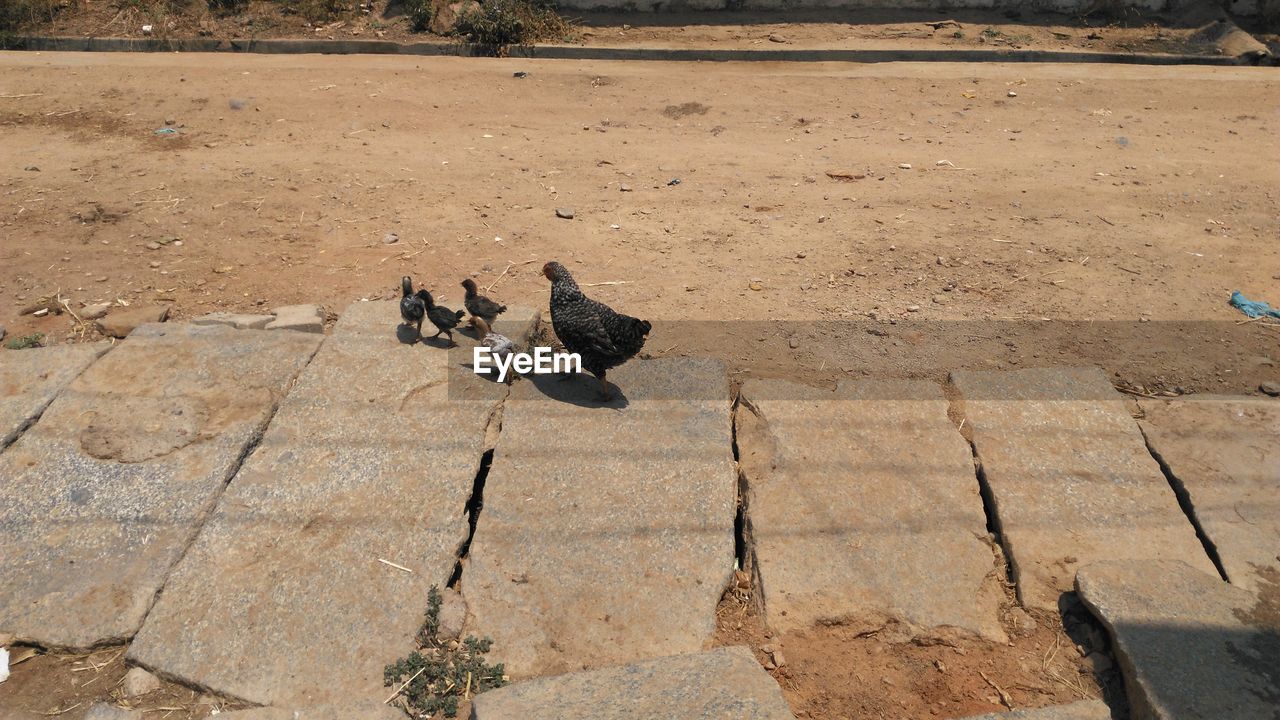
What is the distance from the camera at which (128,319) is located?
18.7 feet

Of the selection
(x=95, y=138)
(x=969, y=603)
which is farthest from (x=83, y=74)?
(x=969, y=603)

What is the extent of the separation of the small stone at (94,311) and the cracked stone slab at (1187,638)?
638 centimetres

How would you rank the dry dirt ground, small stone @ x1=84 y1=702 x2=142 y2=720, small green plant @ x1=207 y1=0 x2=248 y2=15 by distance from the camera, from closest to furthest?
small stone @ x1=84 y1=702 x2=142 y2=720 → the dry dirt ground → small green plant @ x1=207 y1=0 x2=248 y2=15

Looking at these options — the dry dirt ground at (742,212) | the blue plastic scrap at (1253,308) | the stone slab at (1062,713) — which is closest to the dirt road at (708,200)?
the dry dirt ground at (742,212)

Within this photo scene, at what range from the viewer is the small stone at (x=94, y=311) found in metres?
5.80

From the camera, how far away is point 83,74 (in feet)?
33.6

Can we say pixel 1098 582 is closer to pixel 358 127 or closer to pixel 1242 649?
pixel 1242 649

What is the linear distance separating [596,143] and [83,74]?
6729 mm

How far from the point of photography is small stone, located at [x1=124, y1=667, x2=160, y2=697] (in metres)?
3.57

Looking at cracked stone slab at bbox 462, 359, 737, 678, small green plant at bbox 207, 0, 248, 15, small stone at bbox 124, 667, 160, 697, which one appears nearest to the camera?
small stone at bbox 124, 667, 160, 697

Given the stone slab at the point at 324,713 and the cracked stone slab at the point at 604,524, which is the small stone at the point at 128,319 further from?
the stone slab at the point at 324,713

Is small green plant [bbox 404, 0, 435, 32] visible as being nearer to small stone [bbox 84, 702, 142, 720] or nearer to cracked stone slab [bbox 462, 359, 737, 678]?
cracked stone slab [bbox 462, 359, 737, 678]

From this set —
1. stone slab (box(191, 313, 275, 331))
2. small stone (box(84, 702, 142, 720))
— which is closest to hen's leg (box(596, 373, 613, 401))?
stone slab (box(191, 313, 275, 331))

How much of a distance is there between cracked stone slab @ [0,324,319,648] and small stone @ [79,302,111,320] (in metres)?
0.56
